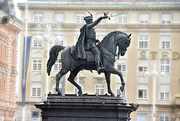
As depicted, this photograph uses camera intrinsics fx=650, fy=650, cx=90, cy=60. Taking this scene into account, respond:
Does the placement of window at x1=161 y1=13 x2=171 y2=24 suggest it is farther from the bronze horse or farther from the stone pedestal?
the stone pedestal

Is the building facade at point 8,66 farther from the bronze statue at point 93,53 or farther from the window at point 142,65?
the bronze statue at point 93,53

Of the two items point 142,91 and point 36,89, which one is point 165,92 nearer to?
point 142,91

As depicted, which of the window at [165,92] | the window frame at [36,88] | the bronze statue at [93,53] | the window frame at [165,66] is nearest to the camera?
the bronze statue at [93,53]

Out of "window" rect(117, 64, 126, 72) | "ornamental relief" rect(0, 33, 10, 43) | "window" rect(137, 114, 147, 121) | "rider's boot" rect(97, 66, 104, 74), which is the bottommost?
"window" rect(137, 114, 147, 121)

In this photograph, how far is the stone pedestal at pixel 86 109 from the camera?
23797mm

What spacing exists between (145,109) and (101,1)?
16224mm

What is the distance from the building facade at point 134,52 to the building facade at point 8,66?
8.65 meters

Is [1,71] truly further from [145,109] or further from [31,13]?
[145,109]

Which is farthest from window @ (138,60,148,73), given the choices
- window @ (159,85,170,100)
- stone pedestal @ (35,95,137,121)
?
stone pedestal @ (35,95,137,121)

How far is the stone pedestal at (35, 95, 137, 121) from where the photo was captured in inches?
937

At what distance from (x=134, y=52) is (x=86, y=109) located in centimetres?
6664

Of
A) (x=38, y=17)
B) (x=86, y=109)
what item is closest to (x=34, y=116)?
(x=38, y=17)

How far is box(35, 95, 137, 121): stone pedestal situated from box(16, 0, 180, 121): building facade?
6534cm

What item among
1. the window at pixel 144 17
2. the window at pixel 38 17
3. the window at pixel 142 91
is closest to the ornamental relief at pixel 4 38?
the window at pixel 38 17
